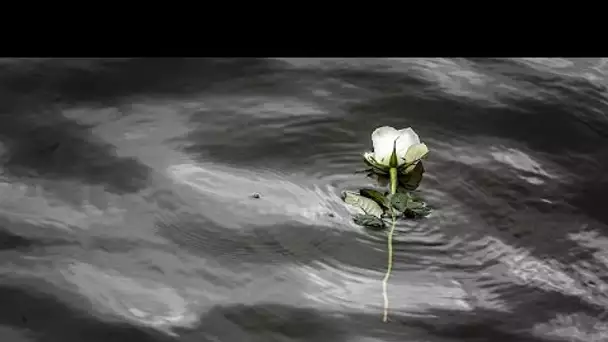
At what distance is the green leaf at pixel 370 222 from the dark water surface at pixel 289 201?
0.04 m

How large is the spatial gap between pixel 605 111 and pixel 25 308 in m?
1.94

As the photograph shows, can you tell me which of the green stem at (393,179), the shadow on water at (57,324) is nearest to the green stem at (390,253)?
the green stem at (393,179)

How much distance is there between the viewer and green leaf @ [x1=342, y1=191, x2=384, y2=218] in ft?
7.66

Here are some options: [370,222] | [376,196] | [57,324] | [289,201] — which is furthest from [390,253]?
[57,324]

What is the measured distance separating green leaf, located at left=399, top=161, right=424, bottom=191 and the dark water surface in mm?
34

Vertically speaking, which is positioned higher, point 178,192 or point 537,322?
point 178,192

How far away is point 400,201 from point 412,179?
15 centimetres

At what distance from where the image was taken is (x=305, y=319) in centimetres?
201

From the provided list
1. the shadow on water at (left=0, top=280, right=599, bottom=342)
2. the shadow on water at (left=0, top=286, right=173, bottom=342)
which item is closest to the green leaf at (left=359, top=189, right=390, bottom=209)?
the shadow on water at (left=0, top=280, right=599, bottom=342)

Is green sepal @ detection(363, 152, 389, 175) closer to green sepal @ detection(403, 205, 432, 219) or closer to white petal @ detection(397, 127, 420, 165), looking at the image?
white petal @ detection(397, 127, 420, 165)

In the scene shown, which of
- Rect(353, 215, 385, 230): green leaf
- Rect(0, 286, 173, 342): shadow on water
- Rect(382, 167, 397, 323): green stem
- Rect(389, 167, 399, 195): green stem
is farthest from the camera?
Rect(389, 167, 399, 195): green stem

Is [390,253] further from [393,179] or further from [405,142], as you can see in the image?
[405,142]
